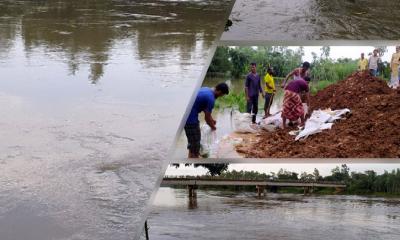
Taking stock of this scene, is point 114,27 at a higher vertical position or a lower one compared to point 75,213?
higher

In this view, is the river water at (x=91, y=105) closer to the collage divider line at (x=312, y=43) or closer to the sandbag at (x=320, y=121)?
the collage divider line at (x=312, y=43)

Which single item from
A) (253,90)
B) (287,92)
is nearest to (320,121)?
(287,92)

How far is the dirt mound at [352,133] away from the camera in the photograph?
14.8 ft

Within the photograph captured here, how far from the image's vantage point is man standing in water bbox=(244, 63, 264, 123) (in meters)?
5.12

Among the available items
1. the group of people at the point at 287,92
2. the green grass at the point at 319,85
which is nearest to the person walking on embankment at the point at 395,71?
the green grass at the point at 319,85

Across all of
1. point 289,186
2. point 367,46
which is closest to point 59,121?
point 289,186

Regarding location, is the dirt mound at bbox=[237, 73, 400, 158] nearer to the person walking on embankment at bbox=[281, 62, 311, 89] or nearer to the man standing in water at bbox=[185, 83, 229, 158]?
the person walking on embankment at bbox=[281, 62, 311, 89]

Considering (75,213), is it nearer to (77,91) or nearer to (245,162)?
(245,162)

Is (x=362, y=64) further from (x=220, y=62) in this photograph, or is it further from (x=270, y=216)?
(x=270, y=216)

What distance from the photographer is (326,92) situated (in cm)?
521

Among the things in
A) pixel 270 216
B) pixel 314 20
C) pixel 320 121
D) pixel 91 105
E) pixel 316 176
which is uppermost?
pixel 314 20

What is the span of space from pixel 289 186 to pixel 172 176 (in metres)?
0.78

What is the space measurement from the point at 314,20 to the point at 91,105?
9.74 feet

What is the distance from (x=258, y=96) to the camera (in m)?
5.20
